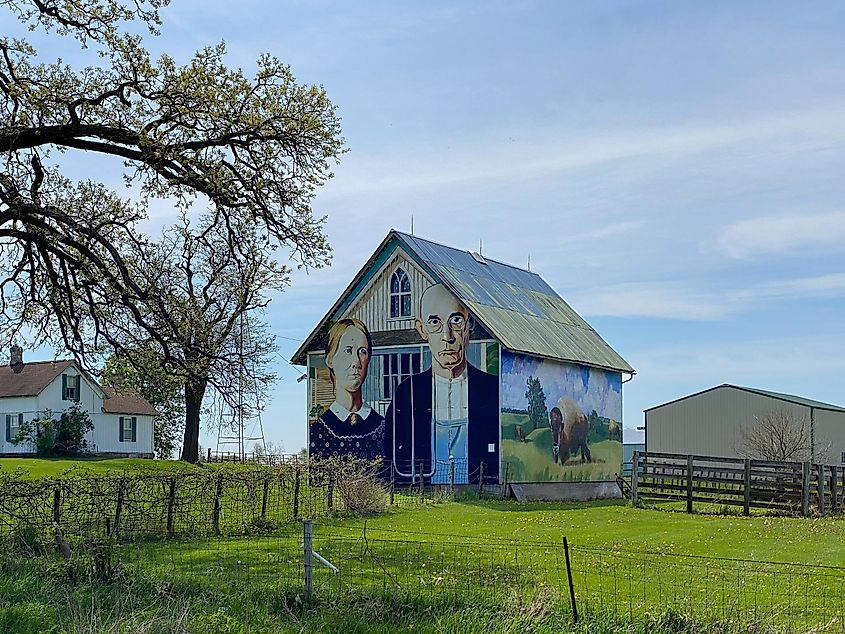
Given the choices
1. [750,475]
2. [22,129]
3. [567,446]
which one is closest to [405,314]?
[567,446]

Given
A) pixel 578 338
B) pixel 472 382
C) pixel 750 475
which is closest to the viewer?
pixel 750 475

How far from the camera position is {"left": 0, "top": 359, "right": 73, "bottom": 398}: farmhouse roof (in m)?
54.2

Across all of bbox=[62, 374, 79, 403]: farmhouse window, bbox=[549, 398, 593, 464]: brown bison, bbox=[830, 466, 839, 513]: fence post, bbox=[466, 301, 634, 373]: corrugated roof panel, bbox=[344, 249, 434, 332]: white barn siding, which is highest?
bbox=[344, 249, 434, 332]: white barn siding

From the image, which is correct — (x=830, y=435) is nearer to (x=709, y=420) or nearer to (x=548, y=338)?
(x=709, y=420)

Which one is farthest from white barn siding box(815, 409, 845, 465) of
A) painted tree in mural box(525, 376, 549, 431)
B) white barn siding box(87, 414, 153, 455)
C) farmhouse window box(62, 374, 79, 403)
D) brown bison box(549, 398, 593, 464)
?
farmhouse window box(62, 374, 79, 403)

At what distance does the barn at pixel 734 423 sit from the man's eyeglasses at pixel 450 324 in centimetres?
2303

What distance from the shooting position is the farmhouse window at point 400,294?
1401 inches

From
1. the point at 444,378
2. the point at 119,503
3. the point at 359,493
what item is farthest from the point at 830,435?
the point at 119,503

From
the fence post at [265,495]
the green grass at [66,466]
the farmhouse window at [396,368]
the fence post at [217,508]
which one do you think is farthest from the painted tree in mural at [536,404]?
the fence post at [217,508]

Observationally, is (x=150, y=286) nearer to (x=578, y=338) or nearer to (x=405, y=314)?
(x=405, y=314)

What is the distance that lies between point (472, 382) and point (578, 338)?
8.71 metres

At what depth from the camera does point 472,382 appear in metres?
34.0

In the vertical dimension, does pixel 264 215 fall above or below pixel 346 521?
above

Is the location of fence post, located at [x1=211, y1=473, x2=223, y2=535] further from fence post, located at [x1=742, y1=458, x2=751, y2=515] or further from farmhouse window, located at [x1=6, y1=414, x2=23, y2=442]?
farmhouse window, located at [x1=6, y1=414, x2=23, y2=442]
